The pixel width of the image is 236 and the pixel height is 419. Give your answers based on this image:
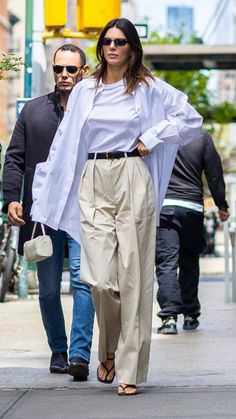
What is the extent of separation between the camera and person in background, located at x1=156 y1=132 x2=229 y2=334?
10.9 m

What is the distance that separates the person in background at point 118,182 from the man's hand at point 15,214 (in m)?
0.12

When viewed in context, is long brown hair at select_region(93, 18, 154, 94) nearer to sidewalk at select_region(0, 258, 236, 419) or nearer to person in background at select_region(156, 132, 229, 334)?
sidewalk at select_region(0, 258, 236, 419)

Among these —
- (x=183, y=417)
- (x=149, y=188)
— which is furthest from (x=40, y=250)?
(x=183, y=417)

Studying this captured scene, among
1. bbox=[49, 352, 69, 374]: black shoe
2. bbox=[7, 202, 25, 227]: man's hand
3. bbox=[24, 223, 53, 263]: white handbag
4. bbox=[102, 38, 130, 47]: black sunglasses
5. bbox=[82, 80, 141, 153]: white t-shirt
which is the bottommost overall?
bbox=[49, 352, 69, 374]: black shoe

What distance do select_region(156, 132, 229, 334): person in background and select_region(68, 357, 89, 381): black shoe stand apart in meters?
3.24

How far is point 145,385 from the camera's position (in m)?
7.57

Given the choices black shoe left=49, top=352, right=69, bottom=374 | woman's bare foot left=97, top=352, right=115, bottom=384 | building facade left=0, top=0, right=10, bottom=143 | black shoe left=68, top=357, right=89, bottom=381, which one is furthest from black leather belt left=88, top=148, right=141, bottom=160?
building facade left=0, top=0, right=10, bottom=143

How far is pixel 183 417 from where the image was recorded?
20.6 feet

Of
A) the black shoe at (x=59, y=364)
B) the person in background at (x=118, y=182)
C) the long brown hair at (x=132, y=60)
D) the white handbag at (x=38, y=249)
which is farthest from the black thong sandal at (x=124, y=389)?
the long brown hair at (x=132, y=60)

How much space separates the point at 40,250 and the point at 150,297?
2.34 feet

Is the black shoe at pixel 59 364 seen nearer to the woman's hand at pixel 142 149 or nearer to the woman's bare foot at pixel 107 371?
the woman's bare foot at pixel 107 371

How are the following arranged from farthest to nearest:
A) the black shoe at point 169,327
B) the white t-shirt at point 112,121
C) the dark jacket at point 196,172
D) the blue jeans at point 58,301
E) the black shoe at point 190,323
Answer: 1. the black shoe at point 190,323
2. the dark jacket at point 196,172
3. the black shoe at point 169,327
4. the blue jeans at point 58,301
5. the white t-shirt at point 112,121

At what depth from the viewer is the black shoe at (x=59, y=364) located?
8094 mm

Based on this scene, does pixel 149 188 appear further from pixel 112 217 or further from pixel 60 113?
pixel 60 113
